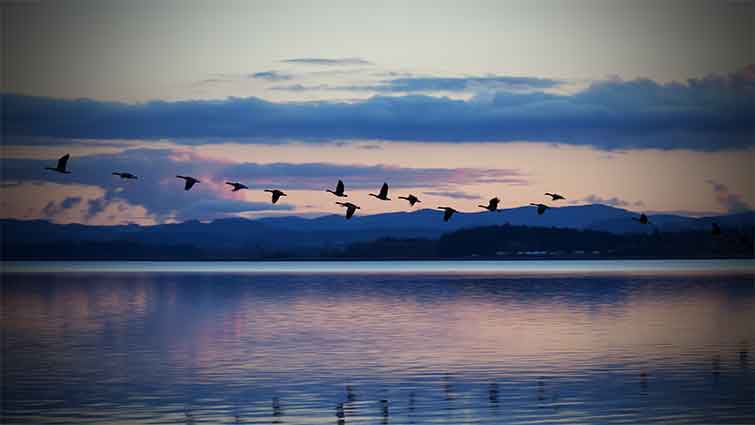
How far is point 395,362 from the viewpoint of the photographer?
47.0 m

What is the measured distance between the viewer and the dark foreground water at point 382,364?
115ft

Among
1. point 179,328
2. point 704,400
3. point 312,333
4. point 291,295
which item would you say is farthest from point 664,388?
point 291,295

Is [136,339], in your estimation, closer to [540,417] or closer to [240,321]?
[240,321]

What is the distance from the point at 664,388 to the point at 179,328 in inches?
1310

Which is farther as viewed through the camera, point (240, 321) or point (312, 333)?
point (240, 321)

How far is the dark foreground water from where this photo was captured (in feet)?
115

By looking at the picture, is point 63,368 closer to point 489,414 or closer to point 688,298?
point 489,414

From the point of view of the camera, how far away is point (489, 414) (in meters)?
34.2

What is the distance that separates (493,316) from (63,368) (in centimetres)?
3319

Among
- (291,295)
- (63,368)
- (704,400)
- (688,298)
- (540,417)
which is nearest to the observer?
(540,417)

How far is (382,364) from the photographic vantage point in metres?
46.2

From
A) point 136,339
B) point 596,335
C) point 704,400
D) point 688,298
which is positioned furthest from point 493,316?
point 704,400

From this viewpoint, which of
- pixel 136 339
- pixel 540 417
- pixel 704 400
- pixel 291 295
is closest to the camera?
pixel 540 417

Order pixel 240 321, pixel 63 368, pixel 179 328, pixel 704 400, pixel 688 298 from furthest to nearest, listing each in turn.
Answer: pixel 688 298
pixel 240 321
pixel 179 328
pixel 63 368
pixel 704 400
